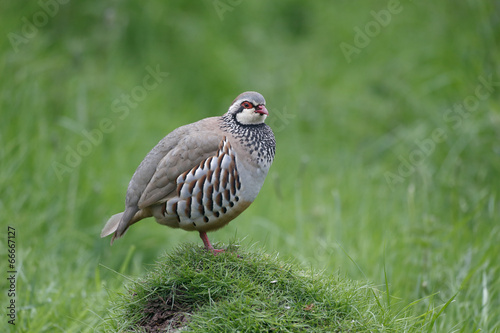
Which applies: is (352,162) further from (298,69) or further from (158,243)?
(158,243)

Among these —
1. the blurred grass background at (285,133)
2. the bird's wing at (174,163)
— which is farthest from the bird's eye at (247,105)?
the blurred grass background at (285,133)

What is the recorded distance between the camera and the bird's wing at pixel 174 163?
172 inches

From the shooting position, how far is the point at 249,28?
11008 millimetres

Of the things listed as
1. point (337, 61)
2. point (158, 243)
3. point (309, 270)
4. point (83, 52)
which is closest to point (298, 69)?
point (337, 61)

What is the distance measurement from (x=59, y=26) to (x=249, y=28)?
10.9ft

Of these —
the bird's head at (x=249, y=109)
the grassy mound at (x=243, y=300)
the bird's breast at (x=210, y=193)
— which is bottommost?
the grassy mound at (x=243, y=300)

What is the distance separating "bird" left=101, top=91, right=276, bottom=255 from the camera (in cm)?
435

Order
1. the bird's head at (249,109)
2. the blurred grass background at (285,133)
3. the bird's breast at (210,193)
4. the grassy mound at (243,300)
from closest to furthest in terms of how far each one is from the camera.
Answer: the grassy mound at (243,300)
the bird's breast at (210,193)
the bird's head at (249,109)
the blurred grass background at (285,133)

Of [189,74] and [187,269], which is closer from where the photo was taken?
[187,269]

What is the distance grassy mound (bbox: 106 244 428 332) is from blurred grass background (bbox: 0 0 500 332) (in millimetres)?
460

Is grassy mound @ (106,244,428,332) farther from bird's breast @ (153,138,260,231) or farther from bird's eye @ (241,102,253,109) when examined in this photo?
bird's eye @ (241,102,253,109)

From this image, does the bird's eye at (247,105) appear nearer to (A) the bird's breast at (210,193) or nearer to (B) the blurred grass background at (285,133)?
(A) the bird's breast at (210,193)

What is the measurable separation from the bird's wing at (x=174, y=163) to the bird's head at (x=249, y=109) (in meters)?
0.34

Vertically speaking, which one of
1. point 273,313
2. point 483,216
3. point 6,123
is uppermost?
point 6,123
